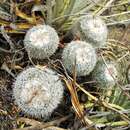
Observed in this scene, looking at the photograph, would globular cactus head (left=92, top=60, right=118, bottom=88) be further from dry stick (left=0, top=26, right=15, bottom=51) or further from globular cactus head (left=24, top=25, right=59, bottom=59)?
dry stick (left=0, top=26, right=15, bottom=51)

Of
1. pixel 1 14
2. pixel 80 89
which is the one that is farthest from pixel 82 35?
pixel 1 14

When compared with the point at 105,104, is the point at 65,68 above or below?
above

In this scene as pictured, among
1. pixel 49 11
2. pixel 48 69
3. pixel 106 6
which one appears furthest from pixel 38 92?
pixel 106 6

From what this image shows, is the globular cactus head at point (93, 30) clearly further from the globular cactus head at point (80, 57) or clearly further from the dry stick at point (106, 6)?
the dry stick at point (106, 6)

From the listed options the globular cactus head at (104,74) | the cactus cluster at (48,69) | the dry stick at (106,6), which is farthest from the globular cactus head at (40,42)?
the dry stick at (106,6)

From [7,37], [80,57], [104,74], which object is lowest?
[104,74]

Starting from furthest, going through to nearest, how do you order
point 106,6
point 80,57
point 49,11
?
point 106,6
point 49,11
point 80,57

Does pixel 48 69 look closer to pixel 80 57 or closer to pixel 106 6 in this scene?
pixel 80 57
